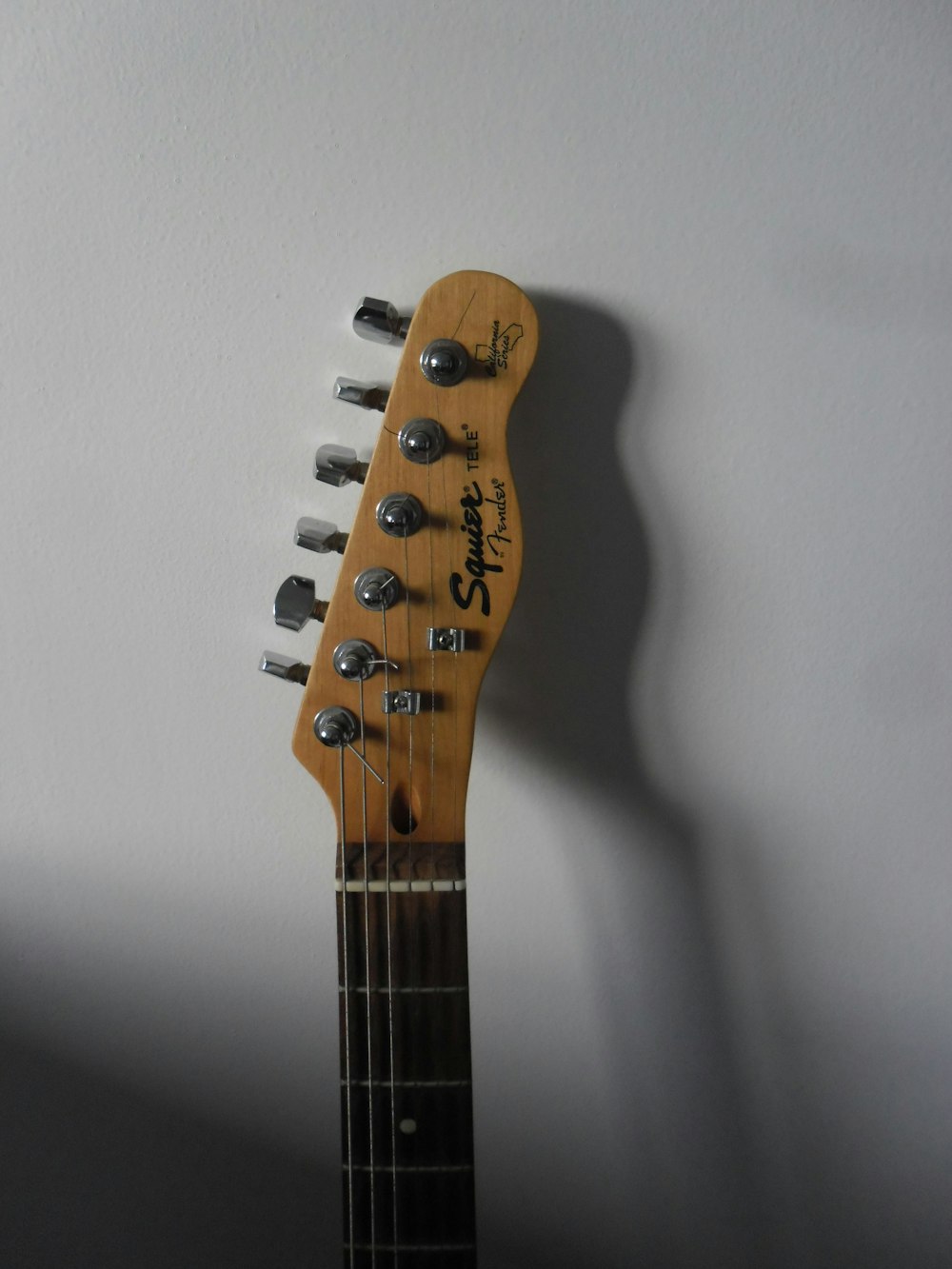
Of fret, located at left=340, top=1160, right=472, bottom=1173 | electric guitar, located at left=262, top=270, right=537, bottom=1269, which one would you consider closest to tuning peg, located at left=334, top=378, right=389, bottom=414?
electric guitar, located at left=262, top=270, right=537, bottom=1269

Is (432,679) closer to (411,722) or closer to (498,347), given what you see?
(411,722)

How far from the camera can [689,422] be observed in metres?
0.89

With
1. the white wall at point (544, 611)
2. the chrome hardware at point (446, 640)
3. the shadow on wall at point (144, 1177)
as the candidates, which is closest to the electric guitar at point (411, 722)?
the chrome hardware at point (446, 640)

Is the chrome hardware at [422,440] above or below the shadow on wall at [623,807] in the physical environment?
above

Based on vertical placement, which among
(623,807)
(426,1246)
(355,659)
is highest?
(355,659)

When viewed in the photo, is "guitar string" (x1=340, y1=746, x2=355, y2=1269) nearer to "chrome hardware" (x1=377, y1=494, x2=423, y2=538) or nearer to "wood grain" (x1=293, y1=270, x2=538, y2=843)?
"wood grain" (x1=293, y1=270, x2=538, y2=843)

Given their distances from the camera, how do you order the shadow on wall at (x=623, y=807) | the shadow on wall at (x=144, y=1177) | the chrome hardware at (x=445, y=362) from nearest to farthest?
the chrome hardware at (x=445, y=362)
the shadow on wall at (x=623, y=807)
the shadow on wall at (x=144, y=1177)

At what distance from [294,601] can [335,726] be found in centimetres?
11

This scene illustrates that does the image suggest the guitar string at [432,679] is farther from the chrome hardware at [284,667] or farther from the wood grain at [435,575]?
the chrome hardware at [284,667]

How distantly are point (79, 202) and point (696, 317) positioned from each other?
0.57 metres

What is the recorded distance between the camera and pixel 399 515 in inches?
30.6

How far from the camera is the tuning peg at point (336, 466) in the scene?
794 millimetres

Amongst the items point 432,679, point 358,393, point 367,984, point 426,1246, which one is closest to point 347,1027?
point 367,984

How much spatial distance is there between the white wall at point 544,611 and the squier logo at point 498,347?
0.10 metres
